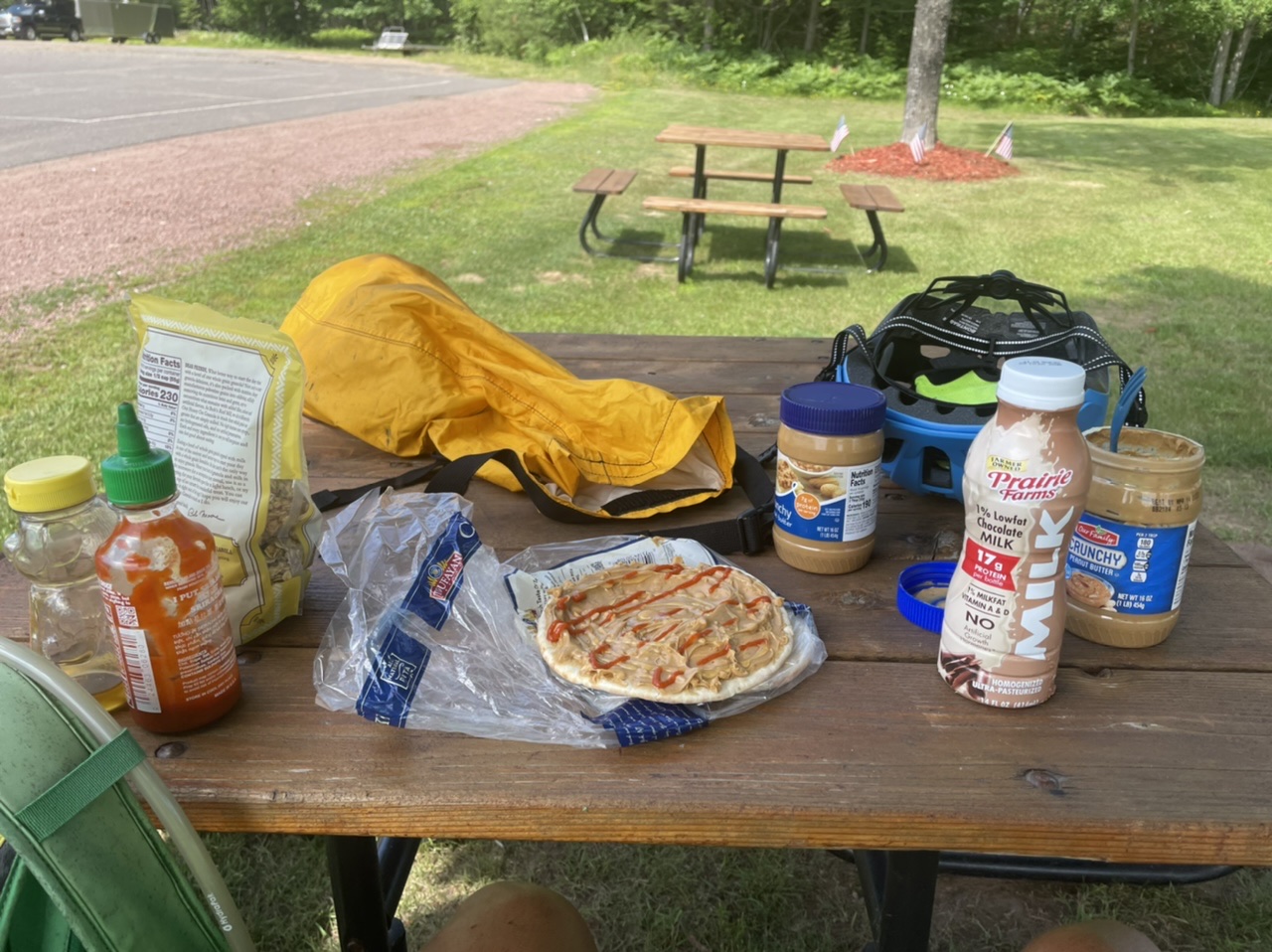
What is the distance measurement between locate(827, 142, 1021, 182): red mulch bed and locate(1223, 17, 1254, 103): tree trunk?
14062mm

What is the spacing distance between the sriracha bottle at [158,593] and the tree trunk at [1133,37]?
78.0ft

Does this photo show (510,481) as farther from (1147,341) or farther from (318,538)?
(1147,341)

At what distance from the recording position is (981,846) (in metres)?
0.99

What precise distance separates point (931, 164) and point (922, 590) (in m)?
10.0

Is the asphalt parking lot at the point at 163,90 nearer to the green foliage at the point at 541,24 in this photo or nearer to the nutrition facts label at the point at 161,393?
the green foliage at the point at 541,24

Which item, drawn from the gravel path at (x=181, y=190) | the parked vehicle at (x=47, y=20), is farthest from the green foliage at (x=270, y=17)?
the gravel path at (x=181, y=190)

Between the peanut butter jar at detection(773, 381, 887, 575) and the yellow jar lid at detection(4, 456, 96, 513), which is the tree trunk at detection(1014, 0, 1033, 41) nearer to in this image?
the peanut butter jar at detection(773, 381, 887, 575)

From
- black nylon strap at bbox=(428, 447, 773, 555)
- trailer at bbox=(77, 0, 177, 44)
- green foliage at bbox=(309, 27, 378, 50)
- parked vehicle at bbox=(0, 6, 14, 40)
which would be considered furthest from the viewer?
green foliage at bbox=(309, 27, 378, 50)

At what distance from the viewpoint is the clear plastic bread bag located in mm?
1080

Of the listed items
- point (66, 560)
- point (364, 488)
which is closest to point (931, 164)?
point (364, 488)

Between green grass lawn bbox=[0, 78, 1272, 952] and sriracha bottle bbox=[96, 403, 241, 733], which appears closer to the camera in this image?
sriracha bottle bbox=[96, 403, 241, 733]

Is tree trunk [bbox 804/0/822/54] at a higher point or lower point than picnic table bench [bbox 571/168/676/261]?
higher

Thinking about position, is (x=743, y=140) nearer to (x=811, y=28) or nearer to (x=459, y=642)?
(x=459, y=642)

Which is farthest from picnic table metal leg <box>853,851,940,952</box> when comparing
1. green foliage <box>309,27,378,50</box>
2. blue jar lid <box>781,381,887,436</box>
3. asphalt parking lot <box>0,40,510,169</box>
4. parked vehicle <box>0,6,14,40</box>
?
green foliage <box>309,27,378,50</box>
